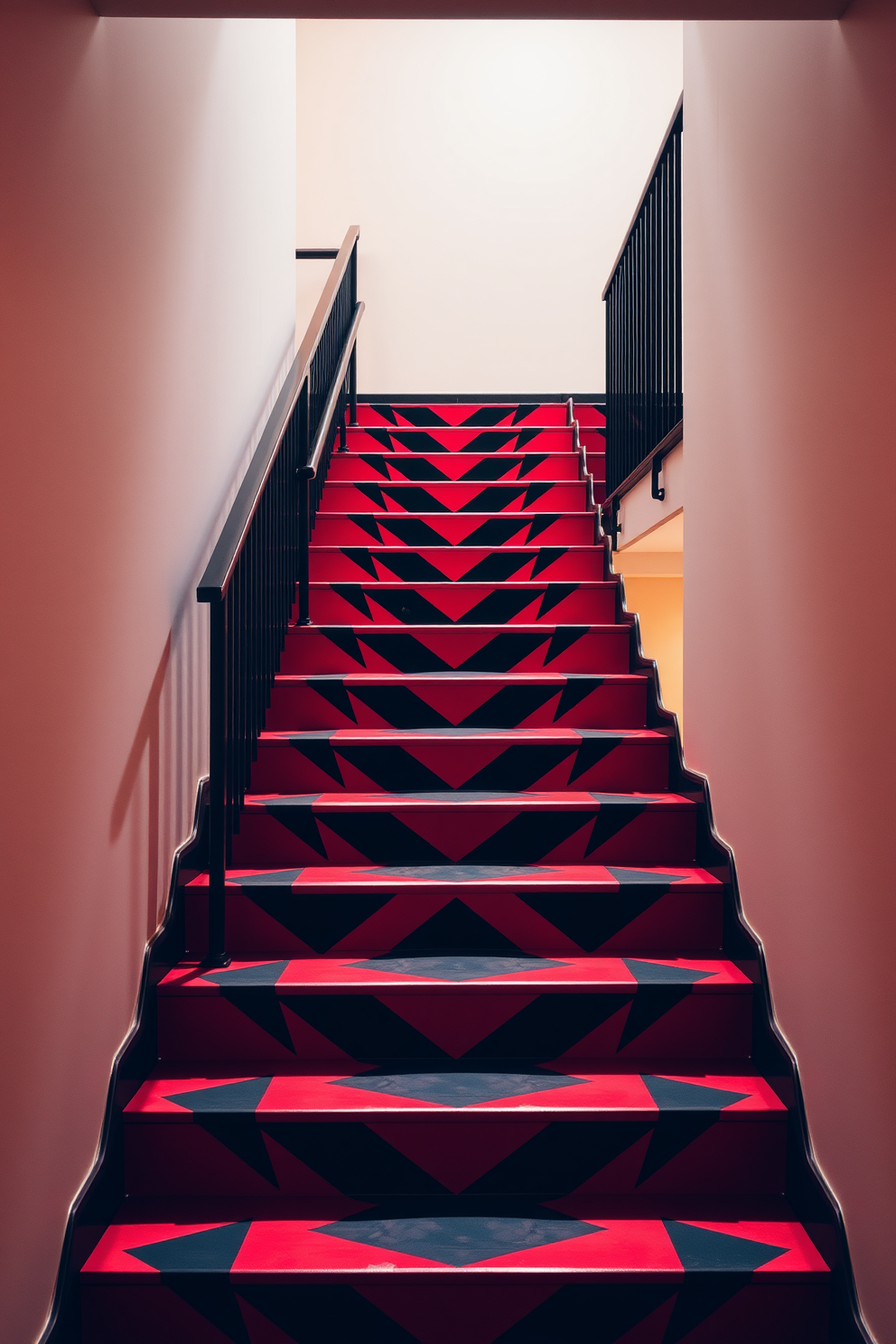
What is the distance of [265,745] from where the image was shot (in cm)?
264

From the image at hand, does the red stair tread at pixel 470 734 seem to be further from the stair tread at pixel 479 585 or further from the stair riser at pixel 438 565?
the stair riser at pixel 438 565

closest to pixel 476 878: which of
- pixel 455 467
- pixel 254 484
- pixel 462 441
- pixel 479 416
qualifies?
pixel 254 484

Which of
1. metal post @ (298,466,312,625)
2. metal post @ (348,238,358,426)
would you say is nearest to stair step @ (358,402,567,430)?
metal post @ (348,238,358,426)

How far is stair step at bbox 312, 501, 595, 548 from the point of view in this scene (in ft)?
12.0

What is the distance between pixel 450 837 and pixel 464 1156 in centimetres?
83

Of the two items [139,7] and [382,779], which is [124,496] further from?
[382,779]

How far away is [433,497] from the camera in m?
3.90

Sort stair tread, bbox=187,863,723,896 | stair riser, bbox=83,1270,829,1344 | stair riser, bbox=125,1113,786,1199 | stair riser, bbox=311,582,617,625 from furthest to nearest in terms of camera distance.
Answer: stair riser, bbox=311,582,617,625, stair tread, bbox=187,863,723,896, stair riser, bbox=125,1113,786,1199, stair riser, bbox=83,1270,829,1344

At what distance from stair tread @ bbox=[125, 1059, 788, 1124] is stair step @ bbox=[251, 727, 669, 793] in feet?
2.76

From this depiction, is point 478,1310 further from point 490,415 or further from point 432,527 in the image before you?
point 490,415

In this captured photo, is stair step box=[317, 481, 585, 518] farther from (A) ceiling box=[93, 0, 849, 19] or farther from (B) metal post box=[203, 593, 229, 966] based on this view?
(A) ceiling box=[93, 0, 849, 19]

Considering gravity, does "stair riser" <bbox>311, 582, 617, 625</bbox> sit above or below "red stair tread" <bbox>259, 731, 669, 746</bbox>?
above

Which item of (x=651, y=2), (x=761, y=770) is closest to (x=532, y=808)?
(x=761, y=770)

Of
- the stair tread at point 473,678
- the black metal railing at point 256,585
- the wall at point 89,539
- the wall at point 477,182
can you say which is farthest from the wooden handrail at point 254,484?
the wall at point 477,182
